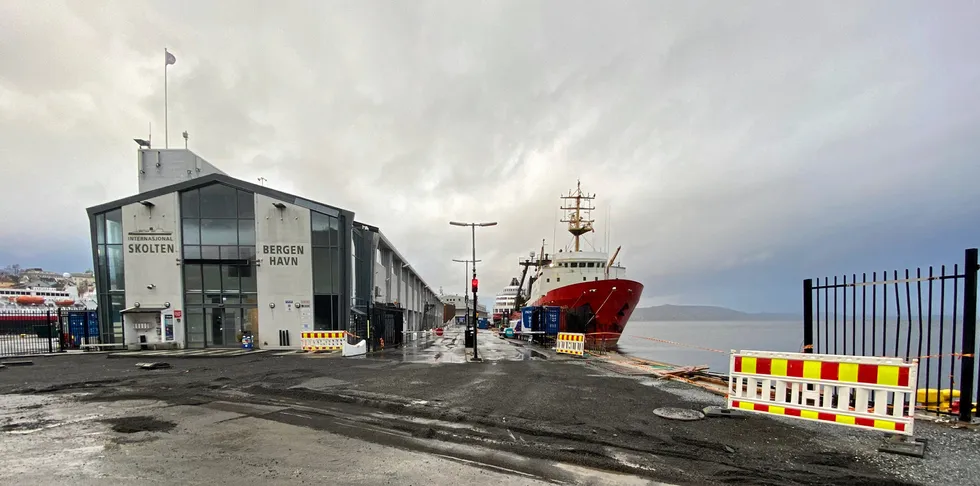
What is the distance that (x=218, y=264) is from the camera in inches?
960

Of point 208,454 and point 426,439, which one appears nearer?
point 208,454

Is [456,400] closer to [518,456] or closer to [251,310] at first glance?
[518,456]

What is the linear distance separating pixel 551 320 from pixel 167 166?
2713cm

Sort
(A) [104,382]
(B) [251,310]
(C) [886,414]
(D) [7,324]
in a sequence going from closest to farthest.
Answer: (C) [886,414] < (A) [104,382] < (B) [251,310] < (D) [7,324]

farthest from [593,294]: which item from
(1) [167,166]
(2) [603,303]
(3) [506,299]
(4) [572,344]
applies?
(3) [506,299]

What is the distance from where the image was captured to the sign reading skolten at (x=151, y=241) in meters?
24.0

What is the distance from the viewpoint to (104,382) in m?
11.9

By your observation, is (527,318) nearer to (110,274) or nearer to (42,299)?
(110,274)

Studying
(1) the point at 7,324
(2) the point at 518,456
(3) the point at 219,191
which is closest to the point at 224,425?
(2) the point at 518,456

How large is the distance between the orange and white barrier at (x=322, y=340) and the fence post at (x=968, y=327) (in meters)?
21.4

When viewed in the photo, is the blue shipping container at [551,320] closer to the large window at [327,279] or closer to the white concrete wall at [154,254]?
the large window at [327,279]

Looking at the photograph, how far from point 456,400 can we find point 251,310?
1941cm

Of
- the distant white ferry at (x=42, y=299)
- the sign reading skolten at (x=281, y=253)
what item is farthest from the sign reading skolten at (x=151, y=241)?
the distant white ferry at (x=42, y=299)

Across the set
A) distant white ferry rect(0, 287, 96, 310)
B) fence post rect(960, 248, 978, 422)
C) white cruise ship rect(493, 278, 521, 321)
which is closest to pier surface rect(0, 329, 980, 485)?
fence post rect(960, 248, 978, 422)
